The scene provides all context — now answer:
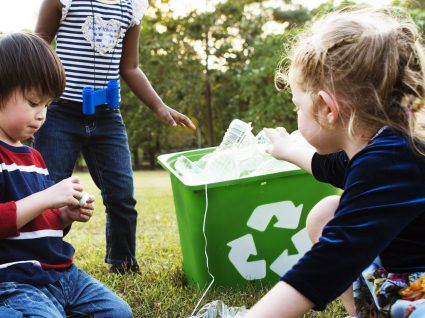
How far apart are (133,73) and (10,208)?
1169 mm

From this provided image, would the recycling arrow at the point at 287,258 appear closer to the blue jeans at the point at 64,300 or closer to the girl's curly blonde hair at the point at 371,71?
the blue jeans at the point at 64,300

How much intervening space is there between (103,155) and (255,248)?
0.75m

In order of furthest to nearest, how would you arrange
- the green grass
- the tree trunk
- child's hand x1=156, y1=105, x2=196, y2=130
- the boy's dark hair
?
the tree trunk, child's hand x1=156, y1=105, x2=196, y2=130, the green grass, the boy's dark hair

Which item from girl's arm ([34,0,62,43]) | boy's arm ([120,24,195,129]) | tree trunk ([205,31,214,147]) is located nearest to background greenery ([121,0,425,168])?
tree trunk ([205,31,214,147])

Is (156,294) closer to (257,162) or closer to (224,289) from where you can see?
(224,289)

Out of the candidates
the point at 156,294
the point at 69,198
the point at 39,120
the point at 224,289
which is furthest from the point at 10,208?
the point at 224,289

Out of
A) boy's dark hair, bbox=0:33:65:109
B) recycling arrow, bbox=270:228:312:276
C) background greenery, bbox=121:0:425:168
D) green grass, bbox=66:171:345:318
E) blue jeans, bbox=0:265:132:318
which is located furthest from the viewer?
background greenery, bbox=121:0:425:168

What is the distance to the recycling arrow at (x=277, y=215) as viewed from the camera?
6.82ft

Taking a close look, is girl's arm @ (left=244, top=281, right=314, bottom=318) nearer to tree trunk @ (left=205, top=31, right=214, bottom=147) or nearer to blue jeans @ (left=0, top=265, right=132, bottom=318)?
blue jeans @ (left=0, top=265, right=132, bottom=318)

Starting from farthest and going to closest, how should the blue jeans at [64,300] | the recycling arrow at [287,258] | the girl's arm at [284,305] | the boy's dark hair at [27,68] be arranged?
1. the recycling arrow at [287,258]
2. the boy's dark hair at [27,68]
3. the blue jeans at [64,300]
4. the girl's arm at [284,305]

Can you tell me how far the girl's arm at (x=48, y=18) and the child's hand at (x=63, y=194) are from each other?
838 mm

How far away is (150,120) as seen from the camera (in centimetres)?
2105

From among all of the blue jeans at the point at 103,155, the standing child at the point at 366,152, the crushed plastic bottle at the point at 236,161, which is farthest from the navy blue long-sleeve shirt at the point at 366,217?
the blue jeans at the point at 103,155

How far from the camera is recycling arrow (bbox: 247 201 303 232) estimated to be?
2.08m
